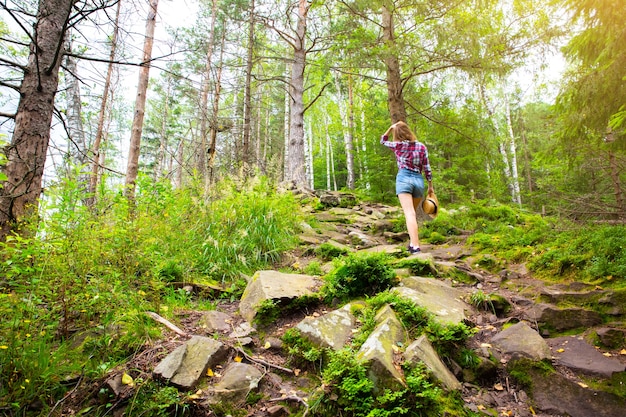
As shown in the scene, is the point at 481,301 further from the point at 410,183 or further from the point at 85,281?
the point at 85,281

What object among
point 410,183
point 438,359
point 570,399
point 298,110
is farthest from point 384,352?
point 298,110

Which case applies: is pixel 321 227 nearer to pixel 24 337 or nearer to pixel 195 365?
pixel 195 365

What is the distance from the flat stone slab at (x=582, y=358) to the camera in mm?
2219

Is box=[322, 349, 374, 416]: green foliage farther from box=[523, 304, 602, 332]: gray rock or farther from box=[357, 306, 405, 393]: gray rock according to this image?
box=[523, 304, 602, 332]: gray rock

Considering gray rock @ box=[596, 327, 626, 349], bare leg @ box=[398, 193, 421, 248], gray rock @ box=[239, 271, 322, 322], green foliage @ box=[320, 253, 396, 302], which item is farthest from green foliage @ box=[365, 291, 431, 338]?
bare leg @ box=[398, 193, 421, 248]

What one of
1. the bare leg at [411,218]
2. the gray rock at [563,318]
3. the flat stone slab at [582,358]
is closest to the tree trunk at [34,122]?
the bare leg at [411,218]

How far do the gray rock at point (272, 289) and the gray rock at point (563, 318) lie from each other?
2.10 m

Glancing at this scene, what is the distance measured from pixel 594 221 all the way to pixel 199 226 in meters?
5.05

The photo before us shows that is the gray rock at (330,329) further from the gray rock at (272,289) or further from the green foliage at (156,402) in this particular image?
the green foliage at (156,402)

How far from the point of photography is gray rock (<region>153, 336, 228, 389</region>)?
87.5 inches

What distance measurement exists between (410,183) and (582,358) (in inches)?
120

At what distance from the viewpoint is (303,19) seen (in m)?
10.8

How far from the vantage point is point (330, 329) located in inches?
106

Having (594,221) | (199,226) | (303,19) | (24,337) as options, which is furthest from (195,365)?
(303,19)
